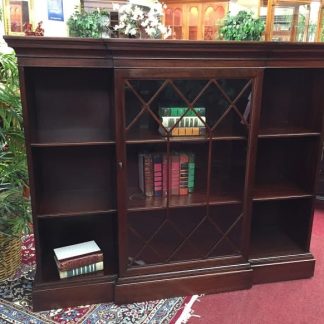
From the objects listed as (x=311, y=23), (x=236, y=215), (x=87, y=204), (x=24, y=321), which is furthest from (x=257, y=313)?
(x=311, y=23)

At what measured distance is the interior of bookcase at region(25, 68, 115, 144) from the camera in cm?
184

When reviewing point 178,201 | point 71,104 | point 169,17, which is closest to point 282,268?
point 178,201

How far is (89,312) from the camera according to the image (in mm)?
1870

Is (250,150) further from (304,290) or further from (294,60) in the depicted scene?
(304,290)

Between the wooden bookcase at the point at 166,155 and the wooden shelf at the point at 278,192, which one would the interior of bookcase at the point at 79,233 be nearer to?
the wooden bookcase at the point at 166,155

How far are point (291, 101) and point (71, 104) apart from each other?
1.30 metres

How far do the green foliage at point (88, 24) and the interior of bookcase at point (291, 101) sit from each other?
97 cm

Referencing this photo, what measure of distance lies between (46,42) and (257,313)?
1.69 meters

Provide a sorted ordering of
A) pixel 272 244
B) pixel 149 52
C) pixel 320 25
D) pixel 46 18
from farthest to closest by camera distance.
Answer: pixel 46 18 < pixel 320 25 < pixel 272 244 < pixel 149 52

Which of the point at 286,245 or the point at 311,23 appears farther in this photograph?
the point at 311,23

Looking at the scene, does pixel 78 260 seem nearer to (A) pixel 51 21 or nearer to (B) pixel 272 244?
(B) pixel 272 244

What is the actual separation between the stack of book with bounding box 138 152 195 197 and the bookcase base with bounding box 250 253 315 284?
0.66 metres

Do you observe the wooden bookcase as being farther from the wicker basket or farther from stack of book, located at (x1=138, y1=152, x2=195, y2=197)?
the wicker basket

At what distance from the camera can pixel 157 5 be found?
5.69ft
